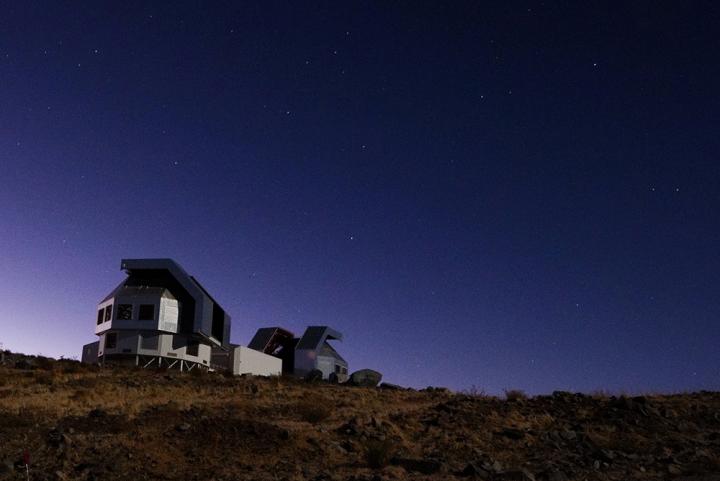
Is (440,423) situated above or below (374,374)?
below

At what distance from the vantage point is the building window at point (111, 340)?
50.2 m

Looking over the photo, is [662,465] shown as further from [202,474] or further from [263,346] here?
[263,346]

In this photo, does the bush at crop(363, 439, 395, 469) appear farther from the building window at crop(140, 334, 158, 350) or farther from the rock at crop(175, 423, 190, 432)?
the building window at crop(140, 334, 158, 350)

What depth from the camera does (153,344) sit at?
4991 cm

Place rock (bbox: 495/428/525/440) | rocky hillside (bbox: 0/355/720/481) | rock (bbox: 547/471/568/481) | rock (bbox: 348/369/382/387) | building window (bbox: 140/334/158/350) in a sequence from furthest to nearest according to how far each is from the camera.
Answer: building window (bbox: 140/334/158/350) < rock (bbox: 348/369/382/387) < rock (bbox: 495/428/525/440) < rocky hillside (bbox: 0/355/720/481) < rock (bbox: 547/471/568/481)

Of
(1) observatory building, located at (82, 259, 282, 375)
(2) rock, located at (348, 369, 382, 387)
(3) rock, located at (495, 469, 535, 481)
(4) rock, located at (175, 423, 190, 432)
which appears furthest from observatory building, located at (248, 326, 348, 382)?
(3) rock, located at (495, 469, 535, 481)

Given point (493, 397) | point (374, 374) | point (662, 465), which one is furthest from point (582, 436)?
point (374, 374)

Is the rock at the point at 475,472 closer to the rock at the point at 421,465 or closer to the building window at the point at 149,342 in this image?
the rock at the point at 421,465

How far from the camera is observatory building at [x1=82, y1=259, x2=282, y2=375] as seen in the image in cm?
4975

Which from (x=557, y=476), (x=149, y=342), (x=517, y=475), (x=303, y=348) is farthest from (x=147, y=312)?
(x=557, y=476)

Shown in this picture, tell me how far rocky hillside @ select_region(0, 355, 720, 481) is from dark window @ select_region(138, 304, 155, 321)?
24299 millimetres

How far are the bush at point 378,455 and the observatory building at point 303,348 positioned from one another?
168 feet

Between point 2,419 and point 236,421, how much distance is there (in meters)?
6.68

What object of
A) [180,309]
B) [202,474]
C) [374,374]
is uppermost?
[180,309]
